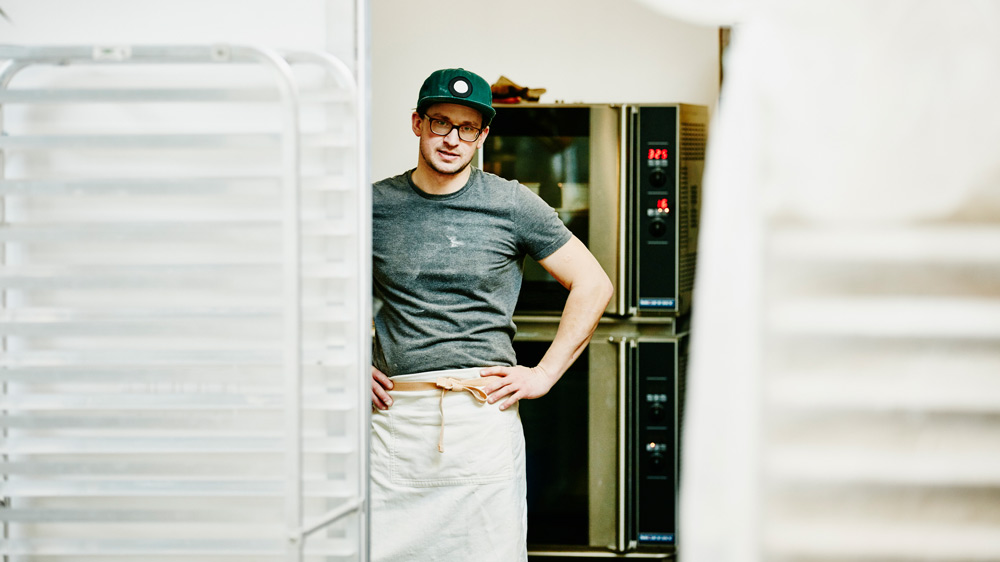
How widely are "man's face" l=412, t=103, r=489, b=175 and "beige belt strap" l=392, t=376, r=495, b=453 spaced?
1.53ft

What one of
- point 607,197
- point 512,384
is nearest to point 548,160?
point 607,197

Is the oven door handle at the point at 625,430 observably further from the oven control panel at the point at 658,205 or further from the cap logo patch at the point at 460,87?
the cap logo patch at the point at 460,87

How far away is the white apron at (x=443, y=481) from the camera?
6.07ft

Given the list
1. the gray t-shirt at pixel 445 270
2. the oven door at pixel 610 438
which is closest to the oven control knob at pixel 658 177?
the oven door at pixel 610 438

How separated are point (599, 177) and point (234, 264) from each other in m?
1.59

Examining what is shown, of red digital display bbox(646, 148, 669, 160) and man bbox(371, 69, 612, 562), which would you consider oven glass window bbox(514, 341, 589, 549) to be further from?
man bbox(371, 69, 612, 562)

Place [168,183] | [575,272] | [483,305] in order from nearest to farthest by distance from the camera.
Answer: [168,183] < [483,305] < [575,272]

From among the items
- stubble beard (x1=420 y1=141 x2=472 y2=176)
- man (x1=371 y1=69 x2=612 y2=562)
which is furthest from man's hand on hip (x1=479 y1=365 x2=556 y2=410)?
stubble beard (x1=420 y1=141 x2=472 y2=176)

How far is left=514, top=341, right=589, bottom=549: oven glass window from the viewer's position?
2.79 metres

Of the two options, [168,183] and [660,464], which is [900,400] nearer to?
[168,183]

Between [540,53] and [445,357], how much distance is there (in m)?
1.87

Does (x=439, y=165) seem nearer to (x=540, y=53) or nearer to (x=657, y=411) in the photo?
(x=657, y=411)

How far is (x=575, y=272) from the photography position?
200cm

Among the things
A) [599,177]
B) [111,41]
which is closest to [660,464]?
[599,177]
